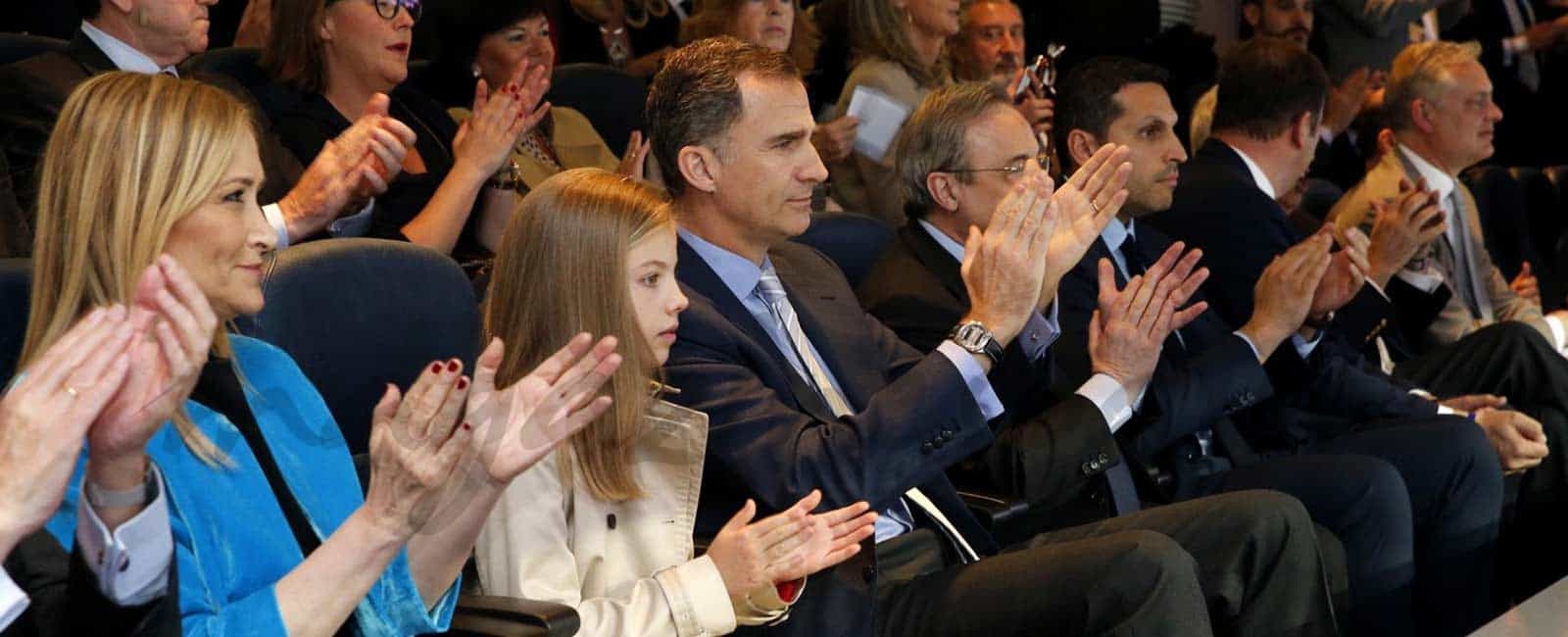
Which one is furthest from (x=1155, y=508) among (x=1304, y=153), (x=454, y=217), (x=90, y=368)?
(x=90, y=368)

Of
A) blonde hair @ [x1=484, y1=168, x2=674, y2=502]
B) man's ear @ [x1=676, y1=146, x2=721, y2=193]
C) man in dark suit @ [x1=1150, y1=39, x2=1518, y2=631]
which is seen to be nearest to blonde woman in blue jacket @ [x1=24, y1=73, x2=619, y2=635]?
blonde hair @ [x1=484, y1=168, x2=674, y2=502]

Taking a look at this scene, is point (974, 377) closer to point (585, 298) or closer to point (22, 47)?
point (585, 298)

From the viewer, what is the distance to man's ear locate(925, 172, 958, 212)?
11.2ft

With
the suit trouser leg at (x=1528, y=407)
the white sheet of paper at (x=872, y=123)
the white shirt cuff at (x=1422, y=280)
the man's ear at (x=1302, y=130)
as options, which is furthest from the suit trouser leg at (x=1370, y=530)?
the white sheet of paper at (x=872, y=123)

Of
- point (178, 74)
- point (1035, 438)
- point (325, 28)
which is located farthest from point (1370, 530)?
point (178, 74)

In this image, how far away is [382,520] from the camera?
70.8 inches

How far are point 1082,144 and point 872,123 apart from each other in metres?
0.56

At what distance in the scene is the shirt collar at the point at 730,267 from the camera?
2830 mm

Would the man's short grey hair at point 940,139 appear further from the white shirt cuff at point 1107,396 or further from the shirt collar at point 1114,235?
the white shirt cuff at point 1107,396

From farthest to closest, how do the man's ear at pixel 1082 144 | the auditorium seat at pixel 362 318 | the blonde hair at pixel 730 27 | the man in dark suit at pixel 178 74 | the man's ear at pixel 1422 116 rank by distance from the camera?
the man's ear at pixel 1422 116 → the blonde hair at pixel 730 27 → the man's ear at pixel 1082 144 → the man in dark suit at pixel 178 74 → the auditorium seat at pixel 362 318

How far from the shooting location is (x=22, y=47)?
11.0 ft

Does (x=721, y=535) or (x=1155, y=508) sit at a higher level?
(x=721, y=535)

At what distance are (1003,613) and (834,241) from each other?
101 cm

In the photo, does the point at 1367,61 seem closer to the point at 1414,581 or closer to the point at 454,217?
the point at 1414,581
